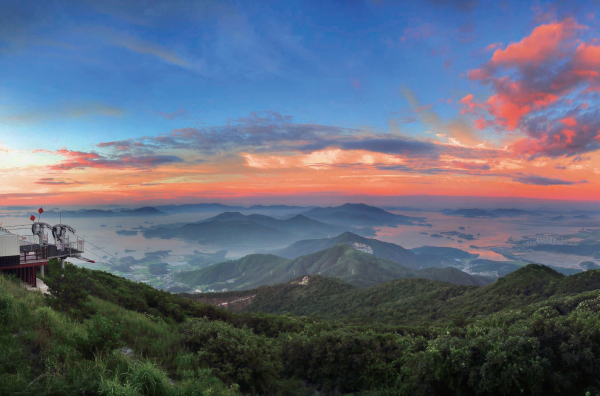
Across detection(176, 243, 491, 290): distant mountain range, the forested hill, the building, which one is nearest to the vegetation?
the building

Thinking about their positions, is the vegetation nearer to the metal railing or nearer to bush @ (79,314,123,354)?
bush @ (79,314,123,354)

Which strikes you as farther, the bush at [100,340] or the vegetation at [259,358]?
the bush at [100,340]

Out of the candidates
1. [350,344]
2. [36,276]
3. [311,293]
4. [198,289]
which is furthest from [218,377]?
[198,289]

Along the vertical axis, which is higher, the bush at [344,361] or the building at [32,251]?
the building at [32,251]

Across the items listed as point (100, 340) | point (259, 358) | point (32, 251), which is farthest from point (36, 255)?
point (259, 358)

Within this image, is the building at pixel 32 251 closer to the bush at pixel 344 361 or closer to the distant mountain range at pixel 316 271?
the bush at pixel 344 361

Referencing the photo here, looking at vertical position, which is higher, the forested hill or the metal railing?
the metal railing

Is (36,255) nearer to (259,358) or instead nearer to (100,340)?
(100,340)

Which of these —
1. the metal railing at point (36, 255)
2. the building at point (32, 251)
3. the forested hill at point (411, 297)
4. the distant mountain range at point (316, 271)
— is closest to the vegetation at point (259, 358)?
the building at point (32, 251)
